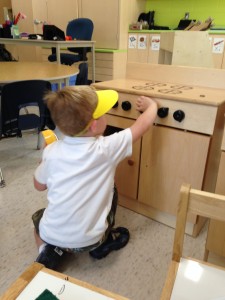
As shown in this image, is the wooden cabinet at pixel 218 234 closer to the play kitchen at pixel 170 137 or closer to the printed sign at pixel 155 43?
the play kitchen at pixel 170 137

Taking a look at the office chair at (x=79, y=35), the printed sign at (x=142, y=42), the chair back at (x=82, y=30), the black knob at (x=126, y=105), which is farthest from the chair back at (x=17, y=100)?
the printed sign at (x=142, y=42)

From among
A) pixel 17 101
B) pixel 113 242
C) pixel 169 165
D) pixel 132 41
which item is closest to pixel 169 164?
pixel 169 165

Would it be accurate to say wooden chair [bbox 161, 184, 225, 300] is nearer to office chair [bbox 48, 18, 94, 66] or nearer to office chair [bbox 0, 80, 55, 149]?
office chair [bbox 0, 80, 55, 149]

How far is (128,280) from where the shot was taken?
1144 millimetres

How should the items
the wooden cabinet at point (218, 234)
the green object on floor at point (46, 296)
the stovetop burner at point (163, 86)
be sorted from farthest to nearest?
1. the stovetop burner at point (163, 86)
2. the wooden cabinet at point (218, 234)
3. the green object on floor at point (46, 296)

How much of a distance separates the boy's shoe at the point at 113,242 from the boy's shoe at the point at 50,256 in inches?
7.0

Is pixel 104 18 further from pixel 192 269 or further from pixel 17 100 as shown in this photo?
pixel 192 269

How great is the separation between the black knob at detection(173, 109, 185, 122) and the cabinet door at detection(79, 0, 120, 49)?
3.97 meters

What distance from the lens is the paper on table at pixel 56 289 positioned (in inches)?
26.4

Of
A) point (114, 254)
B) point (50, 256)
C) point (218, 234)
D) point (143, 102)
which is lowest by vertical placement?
point (114, 254)

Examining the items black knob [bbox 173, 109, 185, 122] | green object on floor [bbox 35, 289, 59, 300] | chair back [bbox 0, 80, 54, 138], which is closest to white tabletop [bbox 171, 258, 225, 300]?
green object on floor [bbox 35, 289, 59, 300]

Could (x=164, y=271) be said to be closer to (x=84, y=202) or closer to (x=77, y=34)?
(x=84, y=202)

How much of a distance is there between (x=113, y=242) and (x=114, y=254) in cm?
6

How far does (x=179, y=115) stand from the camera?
1205 mm
